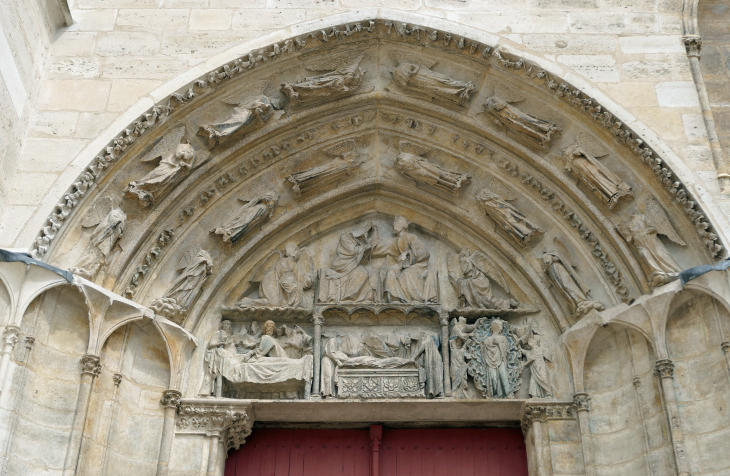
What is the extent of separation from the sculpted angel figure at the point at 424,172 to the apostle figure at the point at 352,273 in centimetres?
60

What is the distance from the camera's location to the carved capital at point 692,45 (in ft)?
23.5

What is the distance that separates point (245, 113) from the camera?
709cm

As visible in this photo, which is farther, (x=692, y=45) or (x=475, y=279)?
(x=475, y=279)

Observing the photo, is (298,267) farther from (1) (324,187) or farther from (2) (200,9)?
(2) (200,9)

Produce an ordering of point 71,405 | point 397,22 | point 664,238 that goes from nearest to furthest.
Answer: point 71,405
point 664,238
point 397,22

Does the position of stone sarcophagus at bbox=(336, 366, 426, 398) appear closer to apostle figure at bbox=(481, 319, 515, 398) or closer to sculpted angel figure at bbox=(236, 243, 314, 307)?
apostle figure at bbox=(481, 319, 515, 398)

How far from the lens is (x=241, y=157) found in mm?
7316

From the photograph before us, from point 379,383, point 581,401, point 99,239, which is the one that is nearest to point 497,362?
point 581,401

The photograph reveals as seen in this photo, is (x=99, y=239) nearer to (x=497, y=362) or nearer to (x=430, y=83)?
(x=430, y=83)

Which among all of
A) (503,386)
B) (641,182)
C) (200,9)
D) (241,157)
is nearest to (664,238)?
(641,182)

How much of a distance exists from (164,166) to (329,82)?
153cm

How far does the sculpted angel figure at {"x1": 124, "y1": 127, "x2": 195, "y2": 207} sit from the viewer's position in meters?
6.72

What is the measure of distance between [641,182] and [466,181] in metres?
1.47

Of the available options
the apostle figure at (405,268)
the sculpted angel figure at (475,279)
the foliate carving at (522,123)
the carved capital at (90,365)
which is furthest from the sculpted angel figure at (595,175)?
the carved capital at (90,365)
